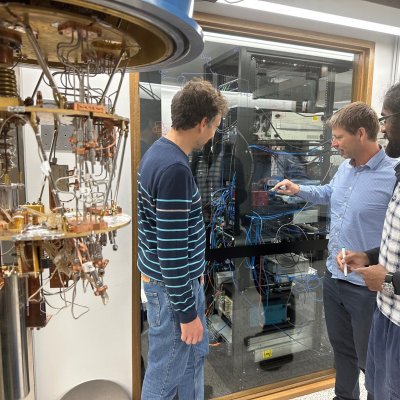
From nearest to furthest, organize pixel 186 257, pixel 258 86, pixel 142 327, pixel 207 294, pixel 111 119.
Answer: pixel 111 119, pixel 186 257, pixel 142 327, pixel 258 86, pixel 207 294

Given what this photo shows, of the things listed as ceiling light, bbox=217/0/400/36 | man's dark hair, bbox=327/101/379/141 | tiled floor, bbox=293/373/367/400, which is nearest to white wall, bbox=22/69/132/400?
ceiling light, bbox=217/0/400/36

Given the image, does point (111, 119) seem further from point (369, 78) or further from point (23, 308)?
point (369, 78)

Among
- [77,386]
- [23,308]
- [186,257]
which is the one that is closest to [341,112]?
[186,257]

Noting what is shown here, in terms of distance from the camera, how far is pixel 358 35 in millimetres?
1968

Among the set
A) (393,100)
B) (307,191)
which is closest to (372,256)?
(307,191)

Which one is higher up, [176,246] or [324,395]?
[176,246]

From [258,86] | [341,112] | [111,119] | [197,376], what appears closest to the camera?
[111,119]

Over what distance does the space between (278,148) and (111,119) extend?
1.50m

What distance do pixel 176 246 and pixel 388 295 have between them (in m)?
0.78

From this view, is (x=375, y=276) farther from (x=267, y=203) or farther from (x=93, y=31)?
(x=93, y=31)

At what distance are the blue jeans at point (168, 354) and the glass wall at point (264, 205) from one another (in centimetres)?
62

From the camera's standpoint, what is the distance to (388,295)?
1.19 m

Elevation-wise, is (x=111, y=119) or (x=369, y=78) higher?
(x=369, y=78)

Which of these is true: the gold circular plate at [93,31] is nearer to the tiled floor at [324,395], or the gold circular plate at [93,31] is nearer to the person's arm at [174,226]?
the person's arm at [174,226]
